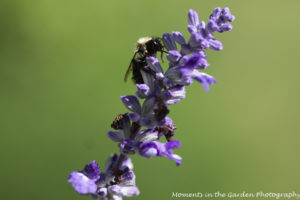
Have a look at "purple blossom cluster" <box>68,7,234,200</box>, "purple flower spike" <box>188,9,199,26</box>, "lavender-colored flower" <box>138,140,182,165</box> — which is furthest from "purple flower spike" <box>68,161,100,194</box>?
"purple flower spike" <box>188,9,199,26</box>

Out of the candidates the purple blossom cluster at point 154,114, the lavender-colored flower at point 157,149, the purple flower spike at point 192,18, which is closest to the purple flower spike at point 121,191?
the purple blossom cluster at point 154,114

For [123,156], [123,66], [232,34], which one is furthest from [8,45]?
[123,156]

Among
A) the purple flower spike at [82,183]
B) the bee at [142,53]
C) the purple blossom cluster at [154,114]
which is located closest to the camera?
the purple flower spike at [82,183]

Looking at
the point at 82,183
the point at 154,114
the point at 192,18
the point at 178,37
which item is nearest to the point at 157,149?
the point at 154,114

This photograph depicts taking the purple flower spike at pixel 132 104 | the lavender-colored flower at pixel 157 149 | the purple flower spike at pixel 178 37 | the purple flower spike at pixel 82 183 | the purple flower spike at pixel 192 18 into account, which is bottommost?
the purple flower spike at pixel 82 183

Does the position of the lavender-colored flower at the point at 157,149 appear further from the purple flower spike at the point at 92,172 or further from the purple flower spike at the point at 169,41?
the purple flower spike at the point at 169,41

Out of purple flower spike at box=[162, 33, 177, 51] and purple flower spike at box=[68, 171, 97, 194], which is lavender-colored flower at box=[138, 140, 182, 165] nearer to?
purple flower spike at box=[68, 171, 97, 194]

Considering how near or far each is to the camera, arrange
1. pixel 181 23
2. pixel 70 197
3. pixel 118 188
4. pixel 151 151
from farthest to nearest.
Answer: pixel 181 23, pixel 70 197, pixel 118 188, pixel 151 151

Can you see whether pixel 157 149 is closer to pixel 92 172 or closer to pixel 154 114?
pixel 154 114

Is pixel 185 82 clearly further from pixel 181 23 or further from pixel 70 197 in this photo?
pixel 181 23
